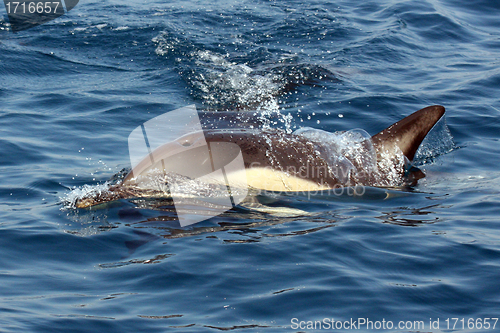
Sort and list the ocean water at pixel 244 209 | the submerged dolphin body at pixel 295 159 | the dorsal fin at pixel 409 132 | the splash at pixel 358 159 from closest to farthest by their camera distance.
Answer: the ocean water at pixel 244 209, the submerged dolphin body at pixel 295 159, the splash at pixel 358 159, the dorsal fin at pixel 409 132

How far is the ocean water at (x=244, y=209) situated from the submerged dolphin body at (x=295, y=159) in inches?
7.8

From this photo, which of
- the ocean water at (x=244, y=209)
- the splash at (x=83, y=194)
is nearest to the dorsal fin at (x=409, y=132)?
the ocean water at (x=244, y=209)

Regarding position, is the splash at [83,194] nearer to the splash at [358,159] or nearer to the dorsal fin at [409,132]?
the splash at [358,159]

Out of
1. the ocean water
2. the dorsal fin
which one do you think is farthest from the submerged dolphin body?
the ocean water

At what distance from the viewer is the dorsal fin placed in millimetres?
6059

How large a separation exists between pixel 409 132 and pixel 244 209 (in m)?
2.13

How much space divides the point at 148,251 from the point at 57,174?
258cm

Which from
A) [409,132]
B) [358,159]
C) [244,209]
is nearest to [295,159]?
[244,209]

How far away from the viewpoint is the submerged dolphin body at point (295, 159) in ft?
17.4

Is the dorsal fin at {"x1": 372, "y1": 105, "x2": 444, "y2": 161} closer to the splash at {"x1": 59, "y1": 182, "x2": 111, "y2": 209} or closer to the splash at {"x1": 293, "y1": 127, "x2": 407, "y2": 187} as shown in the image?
the splash at {"x1": 293, "y1": 127, "x2": 407, "y2": 187}

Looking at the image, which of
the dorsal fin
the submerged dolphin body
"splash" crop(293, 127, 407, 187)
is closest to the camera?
the submerged dolphin body

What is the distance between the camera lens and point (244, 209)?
17.6ft

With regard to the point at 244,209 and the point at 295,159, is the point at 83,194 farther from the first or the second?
the point at 295,159

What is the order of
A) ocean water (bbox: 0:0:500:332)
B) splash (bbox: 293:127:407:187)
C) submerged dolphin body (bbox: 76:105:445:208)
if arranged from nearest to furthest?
ocean water (bbox: 0:0:500:332) < submerged dolphin body (bbox: 76:105:445:208) < splash (bbox: 293:127:407:187)
